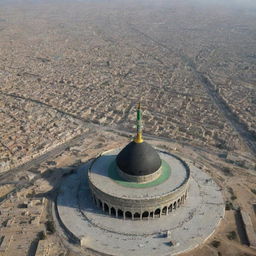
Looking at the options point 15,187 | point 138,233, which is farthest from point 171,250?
point 15,187

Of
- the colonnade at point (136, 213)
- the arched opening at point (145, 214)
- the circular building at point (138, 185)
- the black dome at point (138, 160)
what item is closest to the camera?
the circular building at point (138, 185)

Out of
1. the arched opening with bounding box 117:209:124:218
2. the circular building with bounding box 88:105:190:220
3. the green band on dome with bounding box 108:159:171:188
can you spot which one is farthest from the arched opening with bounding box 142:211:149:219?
the green band on dome with bounding box 108:159:171:188

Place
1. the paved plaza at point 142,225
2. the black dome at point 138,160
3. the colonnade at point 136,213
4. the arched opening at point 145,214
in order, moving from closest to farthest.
A: the paved plaza at point 142,225 < the colonnade at point 136,213 < the arched opening at point 145,214 < the black dome at point 138,160

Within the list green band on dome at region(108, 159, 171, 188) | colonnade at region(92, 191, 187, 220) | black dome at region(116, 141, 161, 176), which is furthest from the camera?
green band on dome at region(108, 159, 171, 188)

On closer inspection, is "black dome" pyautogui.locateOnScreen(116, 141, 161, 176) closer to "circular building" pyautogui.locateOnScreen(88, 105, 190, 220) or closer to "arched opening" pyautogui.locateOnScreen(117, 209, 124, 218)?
"circular building" pyautogui.locateOnScreen(88, 105, 190, 220)

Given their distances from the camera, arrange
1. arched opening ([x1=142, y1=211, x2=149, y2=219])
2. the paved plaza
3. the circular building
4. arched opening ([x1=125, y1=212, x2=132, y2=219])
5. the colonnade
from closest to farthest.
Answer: the paved plaza < the circular building < the colonnade < arched opening ([x1=142, y1=211, x2=149, y2=219]) < arched opening ([x1=125, y1=212, x2=132, y2=219])

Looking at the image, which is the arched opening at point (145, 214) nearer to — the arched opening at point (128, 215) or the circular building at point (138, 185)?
the circular building at point (138, 185)

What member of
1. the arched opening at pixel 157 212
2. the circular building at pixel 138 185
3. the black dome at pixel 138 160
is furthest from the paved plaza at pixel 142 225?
the black dome at pixel 138 160

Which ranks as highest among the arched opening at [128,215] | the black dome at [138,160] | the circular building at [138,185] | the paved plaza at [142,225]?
the black dome at [138,160]
